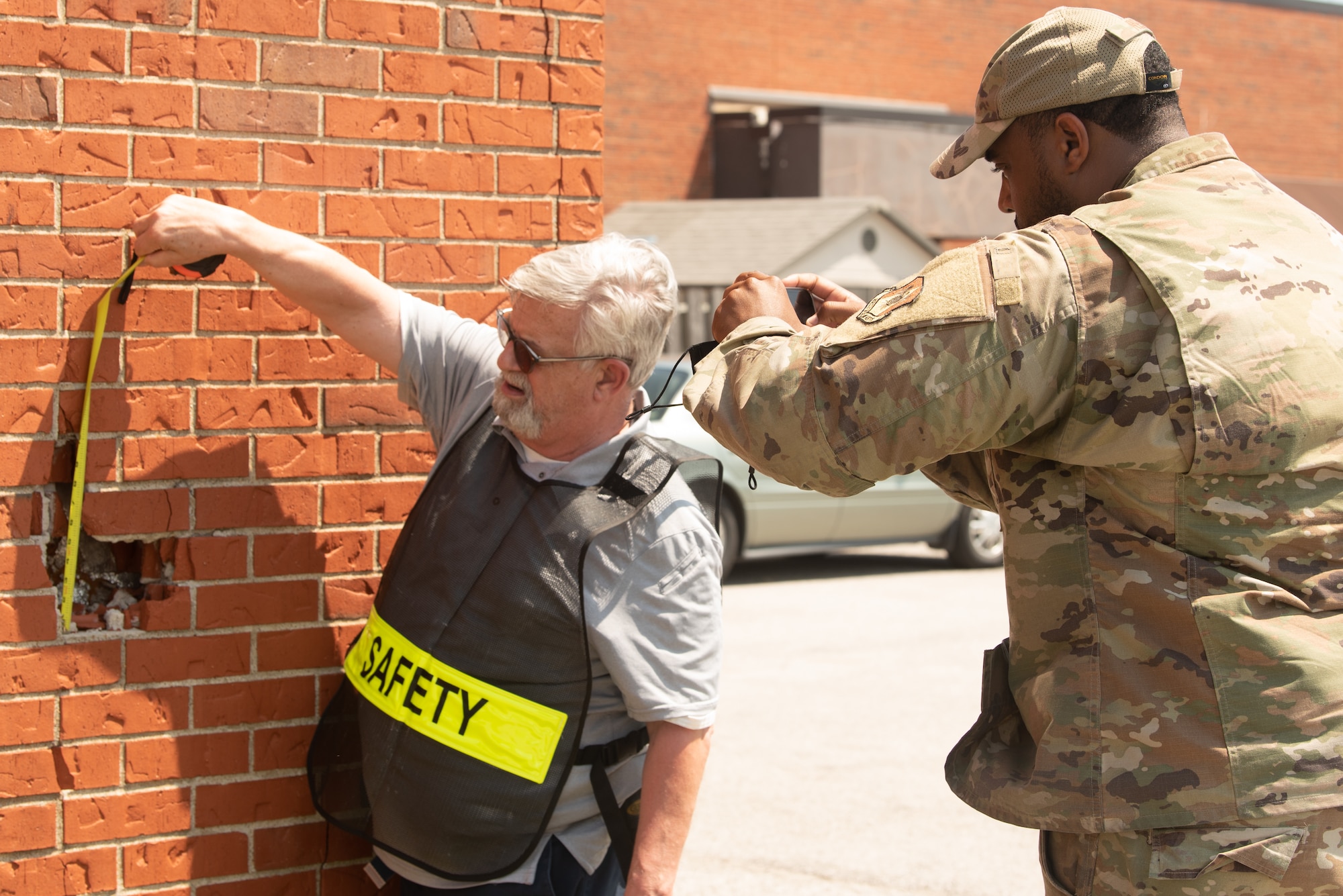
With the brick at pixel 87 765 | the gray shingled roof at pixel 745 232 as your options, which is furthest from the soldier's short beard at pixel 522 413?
the gray shingled roof at pixel 745 232

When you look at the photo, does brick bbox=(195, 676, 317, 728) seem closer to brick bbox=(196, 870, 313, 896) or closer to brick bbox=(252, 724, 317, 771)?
brick bbox=(252, 724, 317, 771)

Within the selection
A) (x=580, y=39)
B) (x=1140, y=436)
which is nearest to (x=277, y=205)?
(x=580, y=39)

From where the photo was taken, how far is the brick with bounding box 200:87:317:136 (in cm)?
233

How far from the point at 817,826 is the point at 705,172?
16.1 meters

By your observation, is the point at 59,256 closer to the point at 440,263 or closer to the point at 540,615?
the point at 440,263

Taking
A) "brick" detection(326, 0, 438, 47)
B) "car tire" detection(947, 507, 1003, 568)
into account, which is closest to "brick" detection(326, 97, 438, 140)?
"brick" detection(326, 0, 438, 47)

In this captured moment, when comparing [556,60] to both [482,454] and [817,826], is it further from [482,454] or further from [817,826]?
[817,826]

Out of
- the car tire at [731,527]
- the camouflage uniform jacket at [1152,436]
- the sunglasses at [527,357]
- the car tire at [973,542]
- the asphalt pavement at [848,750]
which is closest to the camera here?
the camouflage uniform jacket at [1152,436]

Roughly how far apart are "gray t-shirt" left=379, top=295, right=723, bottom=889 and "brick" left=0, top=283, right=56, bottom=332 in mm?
800

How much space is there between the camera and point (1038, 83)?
5.69 ft

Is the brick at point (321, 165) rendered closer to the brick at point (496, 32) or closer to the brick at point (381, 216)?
the brick at point (381, 216)

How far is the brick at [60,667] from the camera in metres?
2.25

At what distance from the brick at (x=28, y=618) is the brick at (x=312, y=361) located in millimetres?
542

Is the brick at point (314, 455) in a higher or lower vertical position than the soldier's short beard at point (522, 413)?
lower
